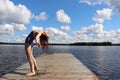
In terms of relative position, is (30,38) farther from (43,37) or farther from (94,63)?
(94,63)

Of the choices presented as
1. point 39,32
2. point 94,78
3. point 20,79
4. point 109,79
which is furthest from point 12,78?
point 109,79

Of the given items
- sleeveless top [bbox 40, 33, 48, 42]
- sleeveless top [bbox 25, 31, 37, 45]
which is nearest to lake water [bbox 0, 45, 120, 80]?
sleeveless top [bbox 25, 31, 37, 45]

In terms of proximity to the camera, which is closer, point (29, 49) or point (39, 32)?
point (39, 32)

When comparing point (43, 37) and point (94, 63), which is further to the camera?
point (94, 63)

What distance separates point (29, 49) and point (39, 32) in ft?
3.66

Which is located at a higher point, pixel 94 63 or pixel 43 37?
pixel 43 37

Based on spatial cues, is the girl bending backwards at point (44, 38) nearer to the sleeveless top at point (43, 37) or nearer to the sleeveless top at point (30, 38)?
the sleeveless top at point (43, 37)

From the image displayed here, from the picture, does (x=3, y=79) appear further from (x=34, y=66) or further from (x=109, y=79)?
(x=109, y=79)

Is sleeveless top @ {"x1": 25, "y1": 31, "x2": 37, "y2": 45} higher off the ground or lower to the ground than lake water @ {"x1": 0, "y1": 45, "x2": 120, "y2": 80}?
higher

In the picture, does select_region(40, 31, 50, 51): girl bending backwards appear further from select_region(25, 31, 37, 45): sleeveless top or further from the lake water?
the lake water

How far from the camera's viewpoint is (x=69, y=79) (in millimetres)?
11008

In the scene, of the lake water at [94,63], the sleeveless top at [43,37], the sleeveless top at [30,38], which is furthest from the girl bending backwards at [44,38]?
the lake water at [94,63]

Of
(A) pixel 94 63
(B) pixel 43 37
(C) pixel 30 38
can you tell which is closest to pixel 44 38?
(B) pixel 43 37

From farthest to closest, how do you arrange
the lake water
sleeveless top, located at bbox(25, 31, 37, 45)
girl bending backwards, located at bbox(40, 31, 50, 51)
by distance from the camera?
the lake water
sleeveless top, located at bbox(25, 31, 37, 45)
girl bending backwards, located at bbox(40, 31, 50, 51)
